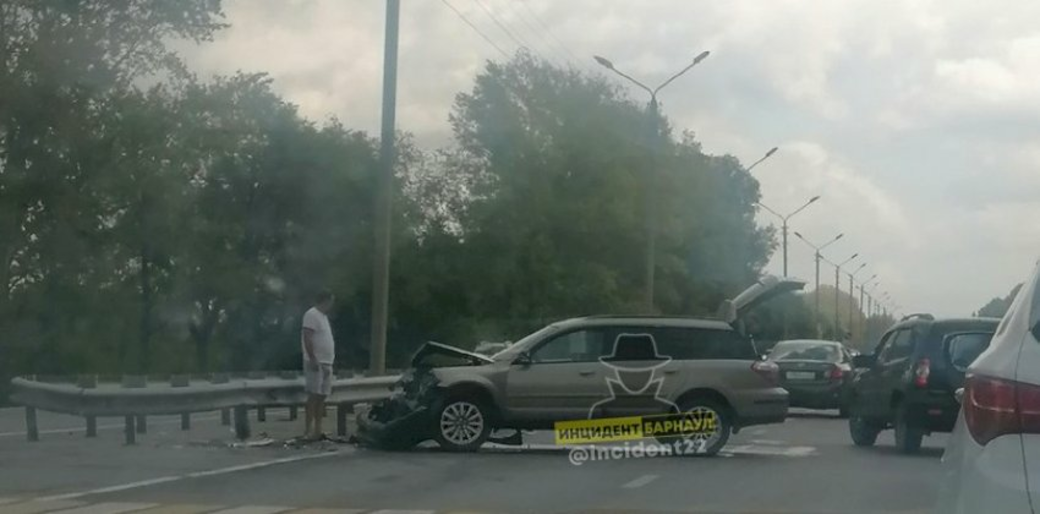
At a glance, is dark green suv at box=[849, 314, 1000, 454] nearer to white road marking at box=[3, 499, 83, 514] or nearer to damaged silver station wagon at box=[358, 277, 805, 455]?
damaged silver station wagon at box=[358, 277, 805, 455]

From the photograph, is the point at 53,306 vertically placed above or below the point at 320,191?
below

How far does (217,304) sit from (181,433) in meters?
37.8

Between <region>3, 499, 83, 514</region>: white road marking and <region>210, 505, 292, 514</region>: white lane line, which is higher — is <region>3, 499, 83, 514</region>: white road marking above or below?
above

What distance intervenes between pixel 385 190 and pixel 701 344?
6.59 m

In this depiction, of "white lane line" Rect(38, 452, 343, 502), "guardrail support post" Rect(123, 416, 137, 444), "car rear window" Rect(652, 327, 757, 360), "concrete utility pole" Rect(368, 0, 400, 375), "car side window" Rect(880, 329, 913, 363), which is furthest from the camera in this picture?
"concrete utility pole" Rect(368, 0, 400, 375)

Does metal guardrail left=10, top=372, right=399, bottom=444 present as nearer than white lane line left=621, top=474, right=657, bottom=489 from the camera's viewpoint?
No

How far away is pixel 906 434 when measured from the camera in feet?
61.4

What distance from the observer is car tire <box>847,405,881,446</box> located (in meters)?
20.4

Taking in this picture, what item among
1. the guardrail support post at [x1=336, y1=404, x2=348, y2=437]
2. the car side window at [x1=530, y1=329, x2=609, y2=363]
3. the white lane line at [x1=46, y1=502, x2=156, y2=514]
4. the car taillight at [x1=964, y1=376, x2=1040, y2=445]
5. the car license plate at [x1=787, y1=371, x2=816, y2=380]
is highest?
the car side window at [x1=530, y1=329, x2=609, y2=363]

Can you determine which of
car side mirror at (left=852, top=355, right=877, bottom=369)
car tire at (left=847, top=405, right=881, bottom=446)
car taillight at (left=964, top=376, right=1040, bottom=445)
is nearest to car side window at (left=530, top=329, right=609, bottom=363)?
car side mirror at (left=852, top=355, right=877, bottom=369)

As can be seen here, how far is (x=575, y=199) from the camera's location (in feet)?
172

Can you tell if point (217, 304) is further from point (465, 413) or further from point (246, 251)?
point (465, 413)

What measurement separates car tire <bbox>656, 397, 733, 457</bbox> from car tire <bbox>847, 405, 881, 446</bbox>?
10.1 feet

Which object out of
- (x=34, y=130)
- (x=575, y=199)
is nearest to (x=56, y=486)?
(x=34, y=130)
